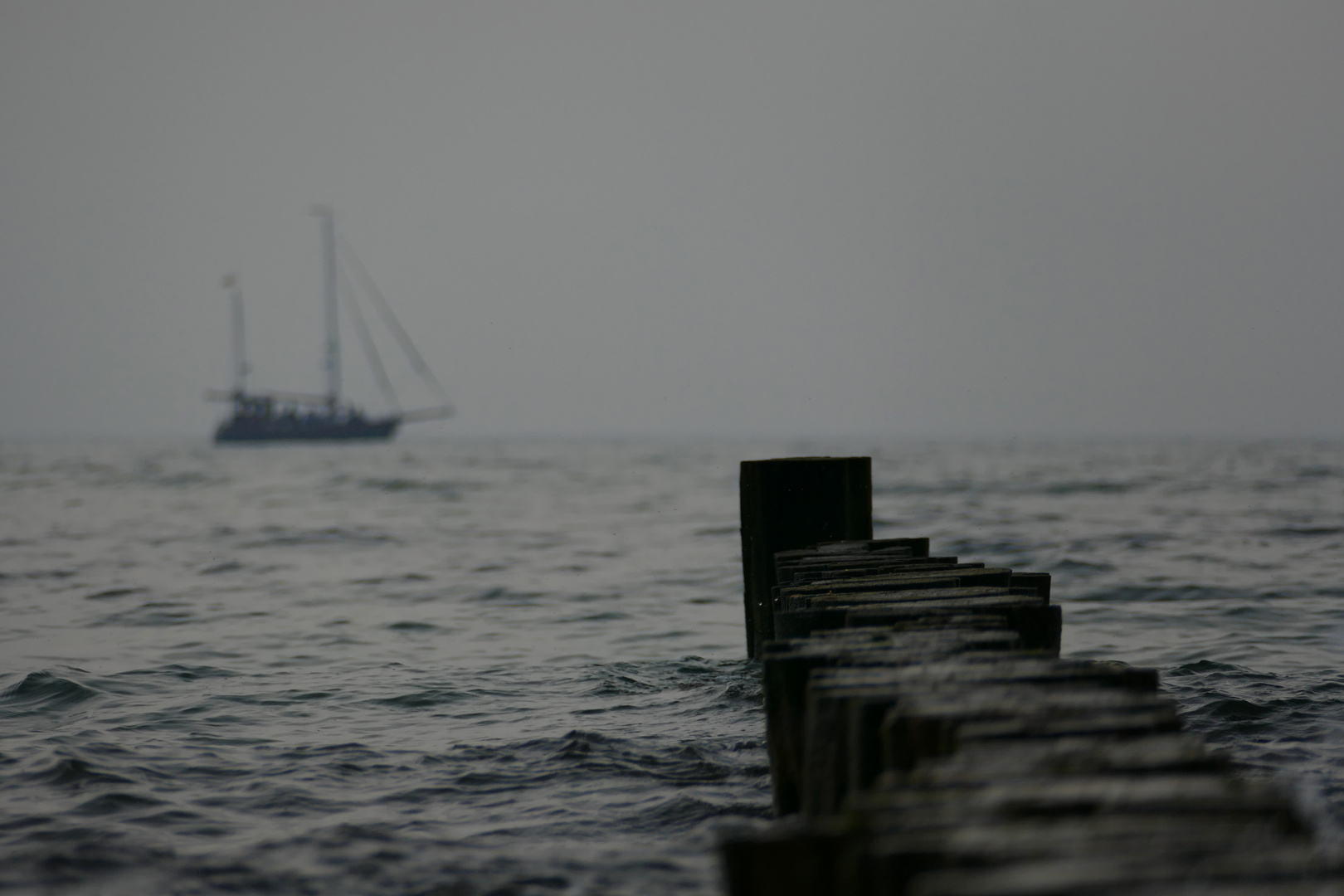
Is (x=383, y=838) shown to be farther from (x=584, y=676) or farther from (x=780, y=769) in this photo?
(x=584, y=676)

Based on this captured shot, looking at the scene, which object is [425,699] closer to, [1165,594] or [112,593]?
[112,593]

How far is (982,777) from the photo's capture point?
1935 millimetres

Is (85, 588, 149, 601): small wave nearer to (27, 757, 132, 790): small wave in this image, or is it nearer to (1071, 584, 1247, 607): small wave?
(27, 757, 132, 790): small wave

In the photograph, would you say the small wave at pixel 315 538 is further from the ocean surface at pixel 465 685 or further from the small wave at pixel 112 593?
the small wave at pixel 112 593

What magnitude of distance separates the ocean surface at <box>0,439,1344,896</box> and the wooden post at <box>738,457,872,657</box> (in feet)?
3.13

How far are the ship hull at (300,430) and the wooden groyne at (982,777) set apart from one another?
9353cm

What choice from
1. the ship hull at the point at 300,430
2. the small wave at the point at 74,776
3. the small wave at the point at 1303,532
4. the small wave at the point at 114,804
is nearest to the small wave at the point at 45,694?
the small wave at the point at 74,776

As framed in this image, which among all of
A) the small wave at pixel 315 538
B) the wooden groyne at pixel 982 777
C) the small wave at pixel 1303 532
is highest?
the wooden groyne at pixel 982 777

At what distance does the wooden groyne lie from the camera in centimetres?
157

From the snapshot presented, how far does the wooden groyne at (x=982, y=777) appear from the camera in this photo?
1.57 metres

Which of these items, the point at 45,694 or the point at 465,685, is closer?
the point at 45,694

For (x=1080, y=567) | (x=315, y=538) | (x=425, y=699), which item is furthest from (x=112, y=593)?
(x=1080, y=567)

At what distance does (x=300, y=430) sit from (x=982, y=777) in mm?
96123

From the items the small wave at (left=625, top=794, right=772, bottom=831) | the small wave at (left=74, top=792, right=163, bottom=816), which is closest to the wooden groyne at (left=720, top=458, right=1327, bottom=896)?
the small wave at (left=625, top=794, right=772, bottom=831)
